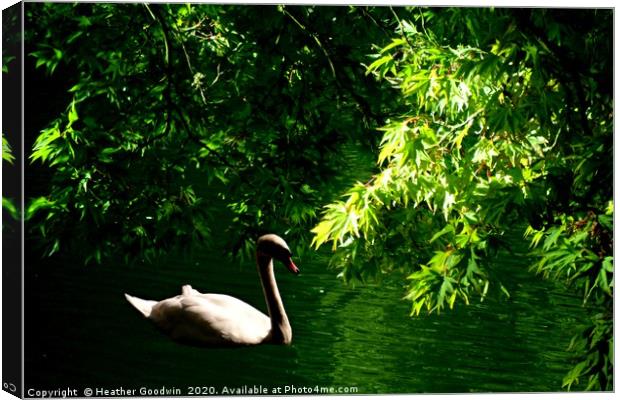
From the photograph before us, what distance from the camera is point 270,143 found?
8281 millimetres

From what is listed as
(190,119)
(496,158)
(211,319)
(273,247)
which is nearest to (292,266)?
(273,247)

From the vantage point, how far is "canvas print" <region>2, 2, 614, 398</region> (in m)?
7.39

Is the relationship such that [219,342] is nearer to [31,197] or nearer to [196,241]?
[196,241]

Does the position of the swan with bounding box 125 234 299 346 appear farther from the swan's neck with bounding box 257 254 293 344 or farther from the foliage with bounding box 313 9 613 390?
the foliage with bounding box 313 9 613 390

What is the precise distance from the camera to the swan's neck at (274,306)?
318 inches

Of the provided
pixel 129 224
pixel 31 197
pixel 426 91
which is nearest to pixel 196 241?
pixel 129 224

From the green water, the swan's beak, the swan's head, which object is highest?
the swan's head

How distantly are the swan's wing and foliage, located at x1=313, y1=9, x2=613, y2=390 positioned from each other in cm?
70

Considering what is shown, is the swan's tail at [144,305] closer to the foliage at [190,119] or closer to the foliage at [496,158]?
the foliage at [190,119]

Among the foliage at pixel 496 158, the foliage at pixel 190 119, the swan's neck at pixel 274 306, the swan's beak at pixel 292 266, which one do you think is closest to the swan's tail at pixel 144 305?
the foliage at pixel 190 119

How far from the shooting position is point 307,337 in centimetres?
846

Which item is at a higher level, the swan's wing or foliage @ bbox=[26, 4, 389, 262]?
foliage @ bbox=[26, 4, 389, 262]

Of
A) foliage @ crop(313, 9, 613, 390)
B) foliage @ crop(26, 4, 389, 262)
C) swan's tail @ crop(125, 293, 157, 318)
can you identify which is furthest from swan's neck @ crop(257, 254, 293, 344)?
swan's tail @ crop(125, 293, 157, 318)

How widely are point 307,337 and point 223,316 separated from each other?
74 cm
